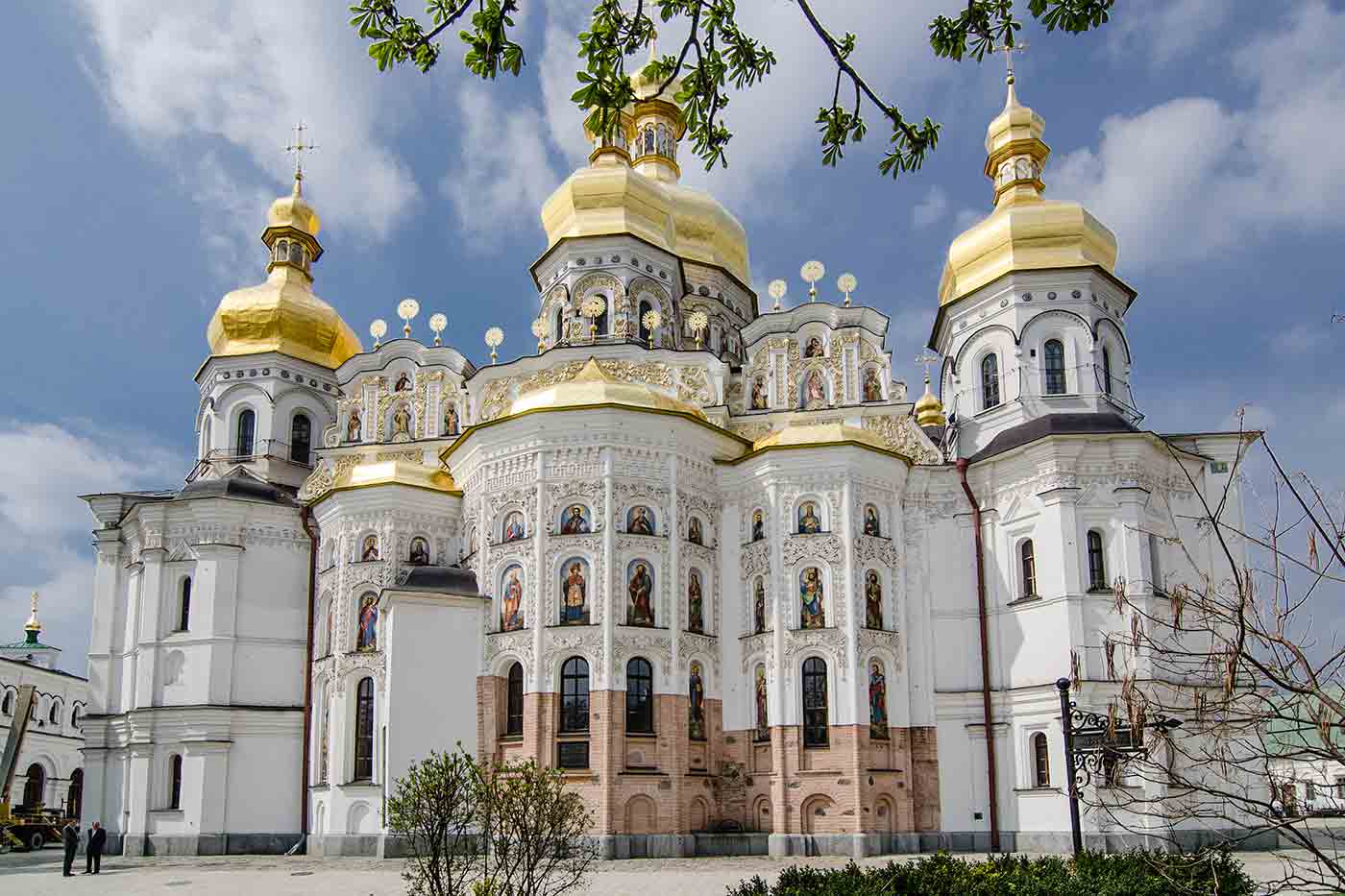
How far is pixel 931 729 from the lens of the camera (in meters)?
26.8

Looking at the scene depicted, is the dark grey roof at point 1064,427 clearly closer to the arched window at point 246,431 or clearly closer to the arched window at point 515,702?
the arched window at point 515,702

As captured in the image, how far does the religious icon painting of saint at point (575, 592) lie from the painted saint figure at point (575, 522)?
570 millimetres

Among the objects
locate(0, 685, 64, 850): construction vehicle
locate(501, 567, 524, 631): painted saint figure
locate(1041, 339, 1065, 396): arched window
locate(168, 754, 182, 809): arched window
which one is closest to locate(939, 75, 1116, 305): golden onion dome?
locate(1041, 339, 1065, 396): arched window

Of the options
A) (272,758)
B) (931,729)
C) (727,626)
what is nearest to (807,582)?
(727,626)

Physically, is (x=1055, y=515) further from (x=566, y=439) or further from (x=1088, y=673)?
(x=566, y=439)

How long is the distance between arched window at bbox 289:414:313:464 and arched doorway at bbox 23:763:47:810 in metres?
31.6

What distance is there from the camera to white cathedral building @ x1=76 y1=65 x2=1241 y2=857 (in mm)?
25641

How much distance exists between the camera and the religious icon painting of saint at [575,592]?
25844 millimetres

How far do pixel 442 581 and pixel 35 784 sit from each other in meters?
41.5

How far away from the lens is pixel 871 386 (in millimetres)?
30172

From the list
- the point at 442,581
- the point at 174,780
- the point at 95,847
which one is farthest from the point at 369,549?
the point at 95,847

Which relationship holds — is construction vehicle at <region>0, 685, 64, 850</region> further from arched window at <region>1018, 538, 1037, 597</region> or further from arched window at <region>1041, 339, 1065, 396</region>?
arched window at <region>1041, 339, 1065, 396</region>

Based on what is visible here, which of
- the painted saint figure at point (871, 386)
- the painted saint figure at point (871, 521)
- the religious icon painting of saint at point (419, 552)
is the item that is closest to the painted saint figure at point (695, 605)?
the painted saint figure at point (871, 521)

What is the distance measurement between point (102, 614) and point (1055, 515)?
24.0m
